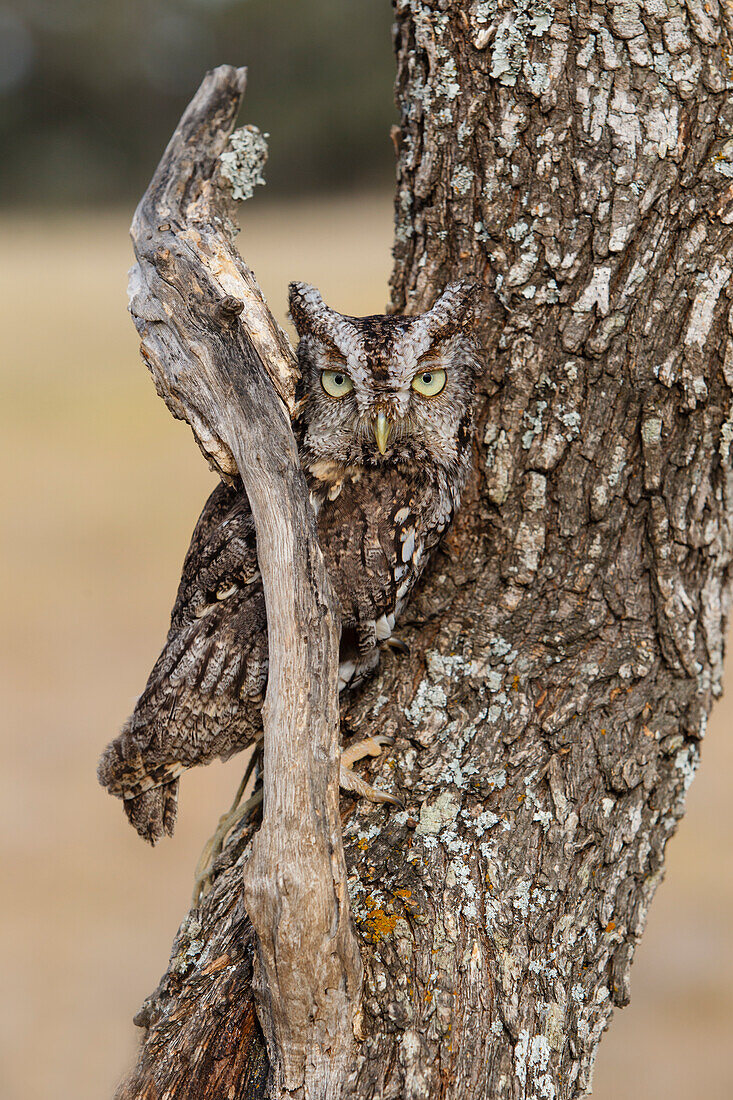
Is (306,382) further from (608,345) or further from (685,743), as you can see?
(685,743)

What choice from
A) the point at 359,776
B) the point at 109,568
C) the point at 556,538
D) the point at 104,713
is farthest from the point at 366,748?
the point at 109,568

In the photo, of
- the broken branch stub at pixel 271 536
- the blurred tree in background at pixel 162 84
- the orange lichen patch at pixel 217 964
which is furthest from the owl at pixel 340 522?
the blurred tree in background at pixel 162 84

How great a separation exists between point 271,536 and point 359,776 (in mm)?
561

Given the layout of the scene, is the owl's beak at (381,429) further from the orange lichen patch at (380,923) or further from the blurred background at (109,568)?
the blurred background at (109,568)

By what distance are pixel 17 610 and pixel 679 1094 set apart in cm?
544

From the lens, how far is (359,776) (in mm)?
1854

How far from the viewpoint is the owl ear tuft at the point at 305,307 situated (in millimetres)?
2012

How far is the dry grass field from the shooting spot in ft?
12.5

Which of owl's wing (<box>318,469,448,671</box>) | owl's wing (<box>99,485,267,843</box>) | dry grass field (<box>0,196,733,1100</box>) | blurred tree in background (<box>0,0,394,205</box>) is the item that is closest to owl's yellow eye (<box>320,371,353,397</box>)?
owl's wing (<box>318,469,448,671</box>)

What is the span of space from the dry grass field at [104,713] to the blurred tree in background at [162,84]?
19.6 feet

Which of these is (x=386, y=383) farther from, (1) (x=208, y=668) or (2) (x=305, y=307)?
(1) (x=208, y=668)

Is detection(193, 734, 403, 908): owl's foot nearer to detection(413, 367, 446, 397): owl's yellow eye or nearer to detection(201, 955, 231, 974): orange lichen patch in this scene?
detection(201, 955, 231, 974): orange lichen patch

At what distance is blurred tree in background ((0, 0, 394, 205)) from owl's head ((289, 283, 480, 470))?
13.8m

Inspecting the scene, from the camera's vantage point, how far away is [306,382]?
208 centimetres
